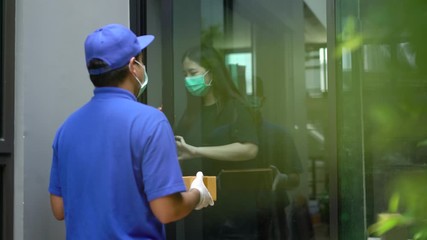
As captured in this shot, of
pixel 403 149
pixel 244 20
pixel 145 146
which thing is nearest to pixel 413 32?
pixel 145 146

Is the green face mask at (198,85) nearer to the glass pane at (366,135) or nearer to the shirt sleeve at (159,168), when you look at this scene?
the glass pane at (366,135)

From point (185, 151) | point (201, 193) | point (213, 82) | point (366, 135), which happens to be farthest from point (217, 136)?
point (201, 193)

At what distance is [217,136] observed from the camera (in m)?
4.40

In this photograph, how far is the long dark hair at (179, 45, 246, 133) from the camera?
4.38 metres

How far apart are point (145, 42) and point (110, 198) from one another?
2.37 feet

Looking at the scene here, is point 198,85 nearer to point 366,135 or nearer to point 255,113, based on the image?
point 255,113

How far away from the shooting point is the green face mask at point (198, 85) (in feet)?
14.4

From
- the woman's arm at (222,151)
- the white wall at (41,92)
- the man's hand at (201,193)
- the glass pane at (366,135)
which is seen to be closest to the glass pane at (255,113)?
the woman's arm at (222,151)

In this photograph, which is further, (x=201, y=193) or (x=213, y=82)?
(x=213, y=82)

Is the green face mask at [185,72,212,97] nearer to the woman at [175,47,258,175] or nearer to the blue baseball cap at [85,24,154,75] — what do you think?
the woman at [175,47,258,175]

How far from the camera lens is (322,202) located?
160 inches

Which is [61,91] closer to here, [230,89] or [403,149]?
[230,89]

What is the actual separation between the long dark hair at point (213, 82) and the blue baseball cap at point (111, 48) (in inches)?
68.5

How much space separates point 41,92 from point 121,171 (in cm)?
118
